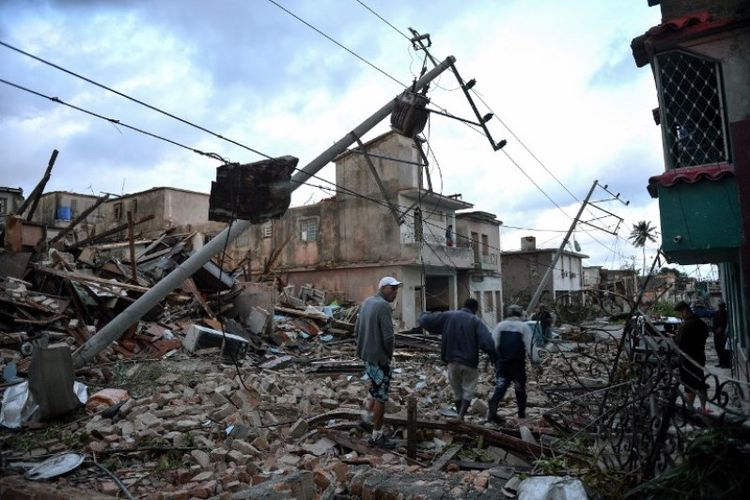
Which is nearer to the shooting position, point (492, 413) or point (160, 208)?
point (492, 413)

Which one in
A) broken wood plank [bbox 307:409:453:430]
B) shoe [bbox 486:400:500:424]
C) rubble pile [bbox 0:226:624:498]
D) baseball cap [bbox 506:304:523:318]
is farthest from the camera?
baseball cap [bbox 506:304:523:318]

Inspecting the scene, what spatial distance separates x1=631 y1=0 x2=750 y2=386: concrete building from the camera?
563 centimetres

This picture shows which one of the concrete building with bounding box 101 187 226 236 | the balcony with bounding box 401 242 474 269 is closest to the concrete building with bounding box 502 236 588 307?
the balcony with bounding box 401 242 474 269

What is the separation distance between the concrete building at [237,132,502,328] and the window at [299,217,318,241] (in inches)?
2.3

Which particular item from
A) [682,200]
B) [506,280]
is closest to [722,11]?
[682,200]

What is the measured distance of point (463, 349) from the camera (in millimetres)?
7020

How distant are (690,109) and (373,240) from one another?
67.7ft

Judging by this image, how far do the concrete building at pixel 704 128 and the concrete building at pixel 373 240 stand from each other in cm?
1834

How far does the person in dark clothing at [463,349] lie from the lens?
7027mm

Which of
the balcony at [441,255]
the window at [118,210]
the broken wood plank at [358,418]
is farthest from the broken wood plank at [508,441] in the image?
the window at [118,210]

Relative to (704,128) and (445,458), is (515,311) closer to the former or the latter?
(445,458)

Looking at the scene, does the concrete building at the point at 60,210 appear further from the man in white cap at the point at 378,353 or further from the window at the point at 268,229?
the man in white cap at the point at 378,353

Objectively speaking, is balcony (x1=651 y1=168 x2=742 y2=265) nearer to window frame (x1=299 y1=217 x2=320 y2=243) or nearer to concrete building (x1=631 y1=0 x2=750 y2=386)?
concrete building (x1=631 y1=0 x2=750 y2=386)

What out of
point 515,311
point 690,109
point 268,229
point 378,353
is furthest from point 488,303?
point 378,353
